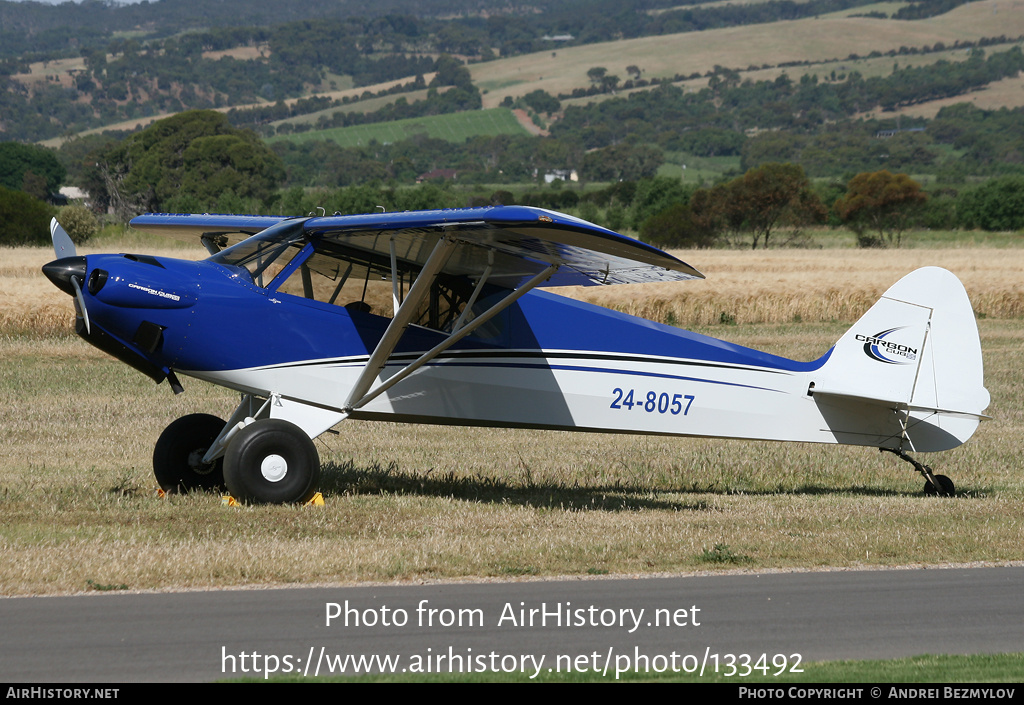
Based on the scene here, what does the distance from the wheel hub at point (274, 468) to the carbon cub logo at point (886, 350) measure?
18.3 ft

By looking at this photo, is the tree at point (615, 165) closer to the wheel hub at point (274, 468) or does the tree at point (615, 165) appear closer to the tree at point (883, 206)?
the tree at point (883, 206)

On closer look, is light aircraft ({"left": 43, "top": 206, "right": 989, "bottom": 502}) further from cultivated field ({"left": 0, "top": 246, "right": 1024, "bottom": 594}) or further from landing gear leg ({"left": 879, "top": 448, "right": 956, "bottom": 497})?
cultivated field ({"left": 0, "top": 246, "right": 1024, "bottom": 594})

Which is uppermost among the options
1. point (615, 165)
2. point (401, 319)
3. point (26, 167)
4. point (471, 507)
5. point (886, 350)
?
point (401, 319)

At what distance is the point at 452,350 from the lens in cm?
984

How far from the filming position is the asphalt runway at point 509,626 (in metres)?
5.75

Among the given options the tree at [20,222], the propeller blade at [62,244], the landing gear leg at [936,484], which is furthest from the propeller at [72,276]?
the tree at [20,222]

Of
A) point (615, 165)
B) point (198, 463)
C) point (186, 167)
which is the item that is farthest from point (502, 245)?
point (615, 165)

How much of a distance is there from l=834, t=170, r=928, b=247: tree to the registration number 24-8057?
61.1 meters

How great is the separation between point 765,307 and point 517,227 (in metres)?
23.3

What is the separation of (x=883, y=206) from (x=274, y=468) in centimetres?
6589

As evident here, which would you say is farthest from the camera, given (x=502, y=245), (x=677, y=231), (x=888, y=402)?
(x=677, y=231)

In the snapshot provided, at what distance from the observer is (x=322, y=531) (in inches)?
336

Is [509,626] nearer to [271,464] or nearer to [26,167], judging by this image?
[271,464]

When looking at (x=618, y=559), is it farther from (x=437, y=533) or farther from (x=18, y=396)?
(x=18, y=396)
